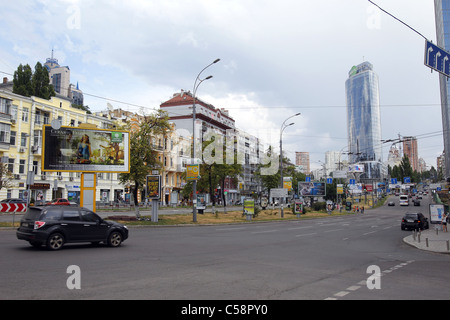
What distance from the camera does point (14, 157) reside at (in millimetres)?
46656

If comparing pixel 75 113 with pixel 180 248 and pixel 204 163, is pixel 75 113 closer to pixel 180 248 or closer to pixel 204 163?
pixel 204 163

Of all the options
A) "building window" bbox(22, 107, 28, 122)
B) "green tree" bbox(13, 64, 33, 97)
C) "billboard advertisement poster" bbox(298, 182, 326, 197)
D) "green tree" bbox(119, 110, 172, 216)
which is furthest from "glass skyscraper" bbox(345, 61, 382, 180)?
"green tree" bbox(119, 110, 172, 216)

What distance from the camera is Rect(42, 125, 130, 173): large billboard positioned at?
25.0 meters

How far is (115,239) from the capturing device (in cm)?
1435

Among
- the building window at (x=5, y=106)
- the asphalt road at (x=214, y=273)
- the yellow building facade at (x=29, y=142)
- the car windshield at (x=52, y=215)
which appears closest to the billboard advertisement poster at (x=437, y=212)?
the asphalt road at (x=214, y=273)

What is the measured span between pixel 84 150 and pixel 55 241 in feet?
47.1

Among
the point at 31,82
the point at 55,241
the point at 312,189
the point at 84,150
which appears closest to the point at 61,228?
the point at 55,241

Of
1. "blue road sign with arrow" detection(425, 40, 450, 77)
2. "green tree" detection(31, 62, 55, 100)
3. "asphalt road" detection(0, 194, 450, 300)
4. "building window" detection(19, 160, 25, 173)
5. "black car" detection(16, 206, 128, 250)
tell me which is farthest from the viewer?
"green tree" detection(31, 62, 55, 100)

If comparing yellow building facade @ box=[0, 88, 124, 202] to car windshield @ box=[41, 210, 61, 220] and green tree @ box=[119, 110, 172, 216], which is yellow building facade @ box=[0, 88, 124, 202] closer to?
green tree @ box=[119, 110, 172, 216]

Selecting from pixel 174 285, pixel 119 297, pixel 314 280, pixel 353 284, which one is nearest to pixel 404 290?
pixel 353 284

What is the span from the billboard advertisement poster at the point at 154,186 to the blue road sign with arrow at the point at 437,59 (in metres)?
19.4

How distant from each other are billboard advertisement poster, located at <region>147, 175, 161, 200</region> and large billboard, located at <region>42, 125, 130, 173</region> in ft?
6.68

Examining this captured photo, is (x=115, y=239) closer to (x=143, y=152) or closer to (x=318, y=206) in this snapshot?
(x=143, y=152)
